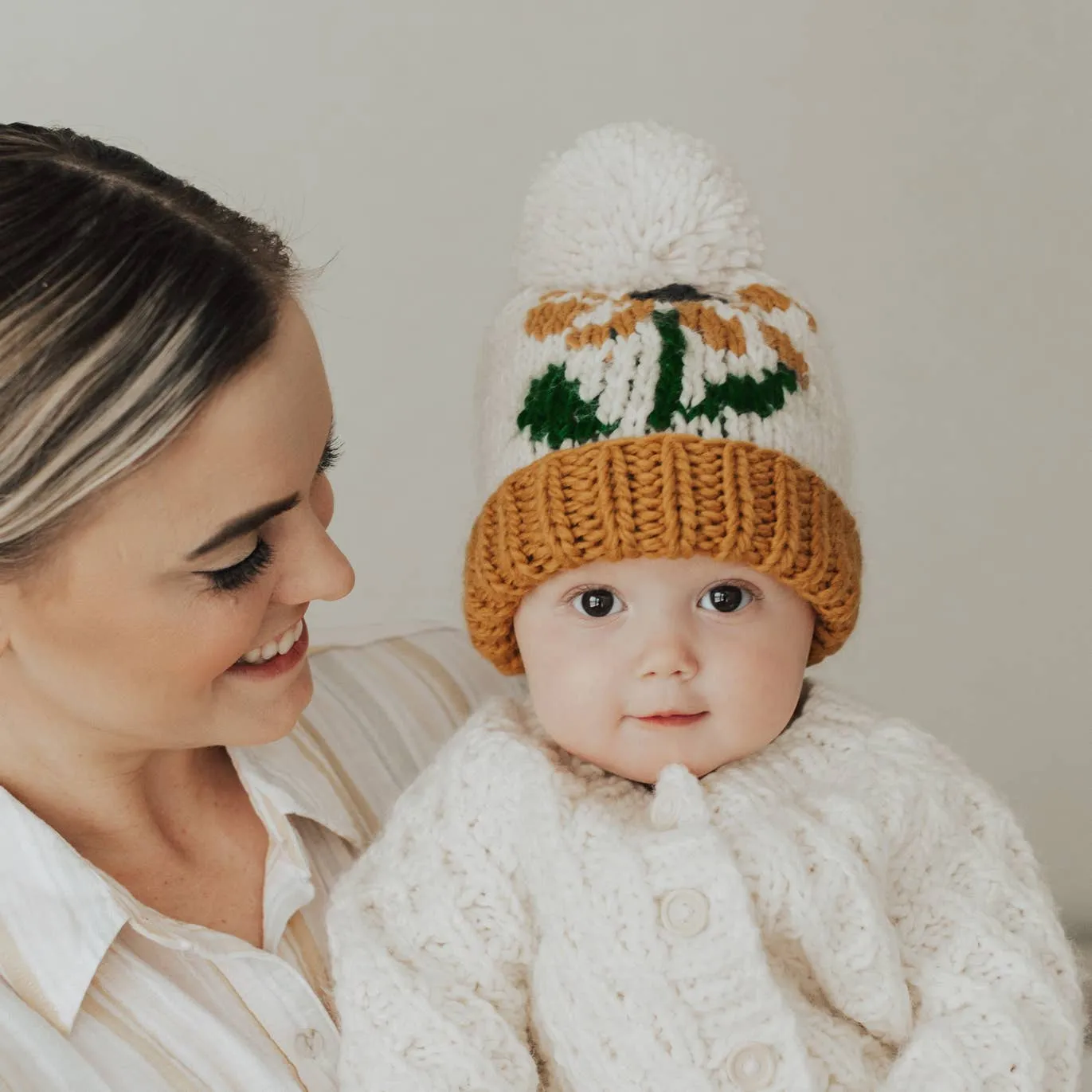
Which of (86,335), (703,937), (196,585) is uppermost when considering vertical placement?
(86,335)

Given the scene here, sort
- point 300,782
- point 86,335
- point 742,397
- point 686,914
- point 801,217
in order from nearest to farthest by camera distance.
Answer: point 86,335, point 686,914, point 742,397, point 300,782, point 801,217

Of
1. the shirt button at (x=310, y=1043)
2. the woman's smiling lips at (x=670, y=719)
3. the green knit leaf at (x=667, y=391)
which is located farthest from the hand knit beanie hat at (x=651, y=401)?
the shirt button at (x=310, y=1043)

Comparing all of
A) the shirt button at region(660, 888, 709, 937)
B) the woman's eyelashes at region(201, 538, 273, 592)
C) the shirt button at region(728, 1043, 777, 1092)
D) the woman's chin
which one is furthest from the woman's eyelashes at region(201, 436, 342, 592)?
the shirt button at region(728, 1043, 777, 1092)

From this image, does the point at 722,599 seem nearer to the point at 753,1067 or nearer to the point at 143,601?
the point at 753,1067

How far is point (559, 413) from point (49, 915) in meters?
0.68

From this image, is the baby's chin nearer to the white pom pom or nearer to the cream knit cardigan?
the cream knit cardigan

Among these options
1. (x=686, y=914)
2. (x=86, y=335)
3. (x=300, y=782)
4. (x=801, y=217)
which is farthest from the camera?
(x=801, y=217)

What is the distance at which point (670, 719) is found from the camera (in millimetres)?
1354

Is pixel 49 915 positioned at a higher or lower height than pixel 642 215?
lower

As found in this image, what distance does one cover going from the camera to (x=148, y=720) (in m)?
1.28

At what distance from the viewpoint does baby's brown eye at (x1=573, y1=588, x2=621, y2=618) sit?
1367 millimetres

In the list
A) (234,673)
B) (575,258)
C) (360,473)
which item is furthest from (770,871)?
(360,473)

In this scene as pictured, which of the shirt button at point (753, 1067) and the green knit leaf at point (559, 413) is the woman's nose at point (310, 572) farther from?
the shirt button at point (753, 1067)

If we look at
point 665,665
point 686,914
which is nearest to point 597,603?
point 665,665
